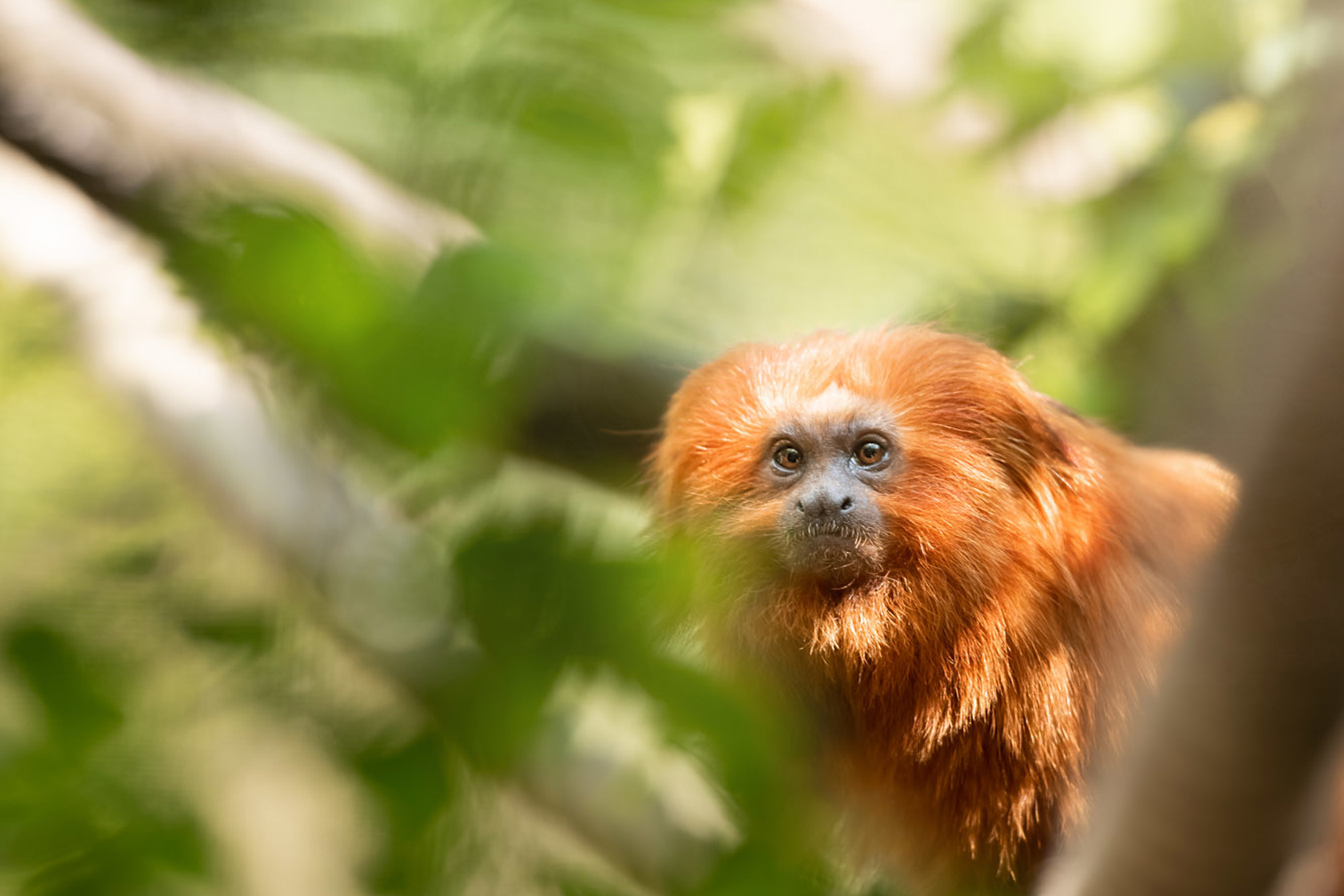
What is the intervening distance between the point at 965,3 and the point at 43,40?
1290 millimetres

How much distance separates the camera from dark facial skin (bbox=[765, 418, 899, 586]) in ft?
6.50

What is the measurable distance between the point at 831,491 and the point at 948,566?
25 centimetres

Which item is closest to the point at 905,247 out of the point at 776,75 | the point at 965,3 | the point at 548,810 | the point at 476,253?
the point at 965,3

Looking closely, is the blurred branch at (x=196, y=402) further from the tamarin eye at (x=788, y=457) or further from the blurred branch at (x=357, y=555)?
the tamarin eye at (x=788, y=457)

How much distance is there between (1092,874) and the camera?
1.05 m

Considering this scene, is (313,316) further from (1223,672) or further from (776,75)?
(1223,672)

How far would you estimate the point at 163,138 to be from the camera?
0.93 metres

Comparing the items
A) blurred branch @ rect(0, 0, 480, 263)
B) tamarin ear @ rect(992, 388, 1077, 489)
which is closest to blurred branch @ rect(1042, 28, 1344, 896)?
blurred branch @ rect(0, 0, 480, 263)

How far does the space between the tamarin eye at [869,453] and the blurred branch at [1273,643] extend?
114 cm

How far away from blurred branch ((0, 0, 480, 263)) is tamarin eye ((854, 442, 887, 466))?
4.05 feet

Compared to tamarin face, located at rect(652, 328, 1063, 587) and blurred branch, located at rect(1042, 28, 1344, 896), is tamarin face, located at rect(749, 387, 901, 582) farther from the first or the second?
blurred branch, located at rect(1042, 28, 1344, 896)

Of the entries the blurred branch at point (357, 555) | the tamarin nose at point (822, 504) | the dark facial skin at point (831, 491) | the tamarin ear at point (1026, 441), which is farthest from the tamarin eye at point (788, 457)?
the blurred branch at point (357, 555)

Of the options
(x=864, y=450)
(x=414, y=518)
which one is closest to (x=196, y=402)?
(x=864, y=450)

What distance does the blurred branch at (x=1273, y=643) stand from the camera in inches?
24.6
